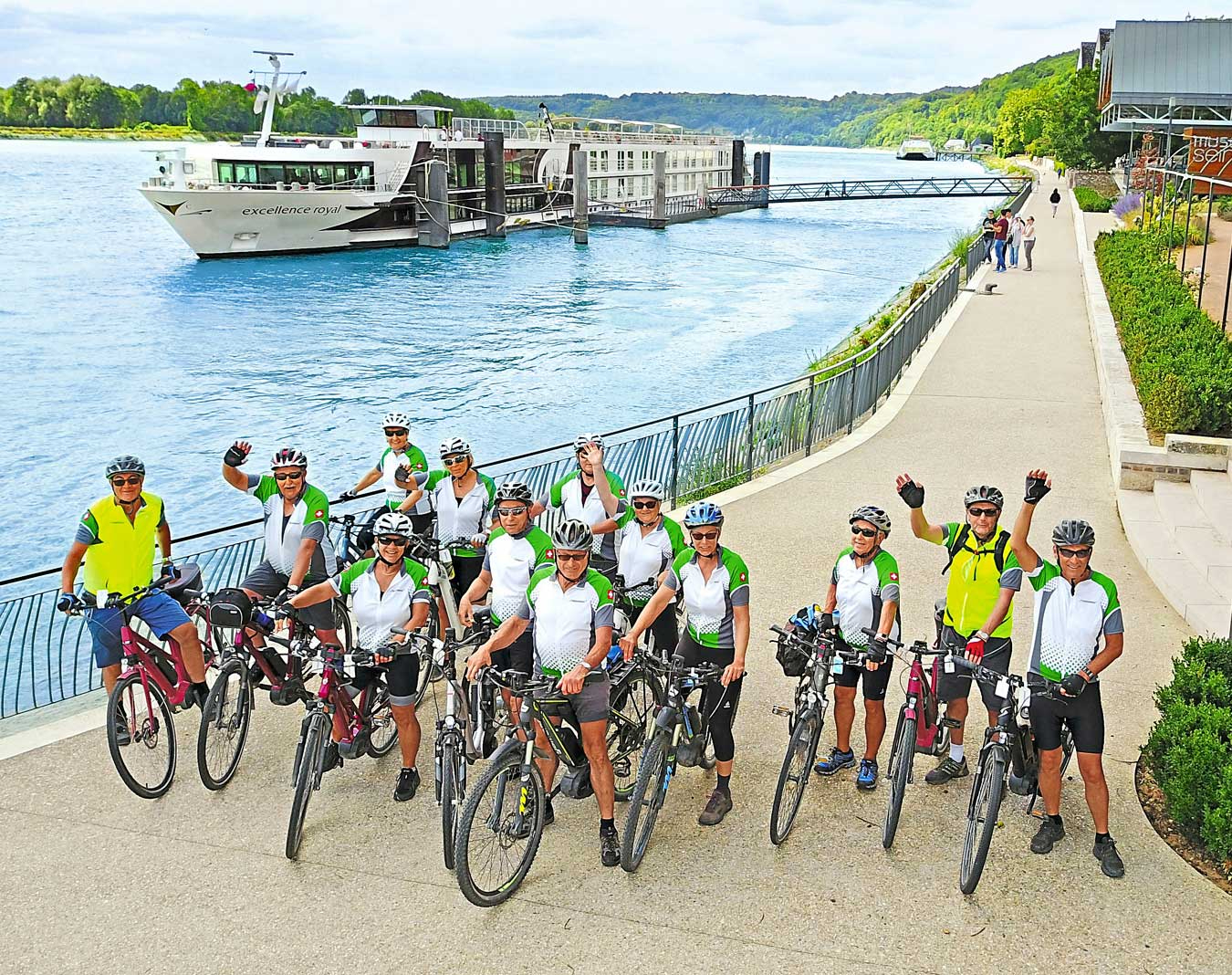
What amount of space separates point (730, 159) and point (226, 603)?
4141 inches

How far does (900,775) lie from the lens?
6180 millimetres

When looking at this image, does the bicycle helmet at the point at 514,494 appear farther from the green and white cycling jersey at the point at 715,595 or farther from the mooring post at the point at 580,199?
the mooring post at the point at 580,199

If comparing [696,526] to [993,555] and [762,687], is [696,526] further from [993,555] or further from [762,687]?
[762,687]

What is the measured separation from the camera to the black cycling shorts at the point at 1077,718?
593 cm

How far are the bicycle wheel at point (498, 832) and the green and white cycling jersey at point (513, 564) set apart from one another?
3.77 ft

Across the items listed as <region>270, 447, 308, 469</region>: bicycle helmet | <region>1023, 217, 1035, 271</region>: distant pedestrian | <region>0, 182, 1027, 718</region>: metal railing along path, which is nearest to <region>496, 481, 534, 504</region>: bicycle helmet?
<region>270, 447, 308, 469</region>: bicycle helmet

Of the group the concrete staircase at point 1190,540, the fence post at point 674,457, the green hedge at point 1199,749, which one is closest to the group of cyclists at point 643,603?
the green hedge at point 1199,749

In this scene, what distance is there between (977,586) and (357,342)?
35839 millimetres

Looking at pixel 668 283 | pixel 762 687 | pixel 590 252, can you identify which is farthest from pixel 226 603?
pixel 590 252

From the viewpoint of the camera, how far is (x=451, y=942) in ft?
18.0

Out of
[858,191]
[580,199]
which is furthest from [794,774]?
[858,191]

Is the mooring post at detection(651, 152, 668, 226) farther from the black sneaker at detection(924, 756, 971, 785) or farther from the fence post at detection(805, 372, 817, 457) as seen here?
the black sneaker at detection(924, 756, 971, 785)

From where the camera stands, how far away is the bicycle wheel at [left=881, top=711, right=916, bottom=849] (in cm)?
617

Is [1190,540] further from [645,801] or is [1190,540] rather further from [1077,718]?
[645,801]
